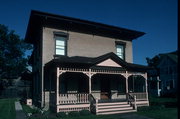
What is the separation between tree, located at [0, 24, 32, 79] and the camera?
47219 millimetres

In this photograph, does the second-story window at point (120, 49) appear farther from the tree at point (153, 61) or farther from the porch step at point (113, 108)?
the tree at point (153, 61)

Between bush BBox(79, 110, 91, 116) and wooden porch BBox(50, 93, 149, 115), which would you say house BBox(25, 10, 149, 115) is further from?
bush BBox(79, 110, 91, 116)

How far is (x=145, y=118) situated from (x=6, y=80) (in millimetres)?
44967

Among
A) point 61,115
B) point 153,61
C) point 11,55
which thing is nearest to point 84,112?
point 61,115

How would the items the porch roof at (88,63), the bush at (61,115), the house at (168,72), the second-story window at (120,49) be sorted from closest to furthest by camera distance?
the bush at (61,115) < the porch roof at (88,63) < the second-story window at (120,49) < the house at (168,72)

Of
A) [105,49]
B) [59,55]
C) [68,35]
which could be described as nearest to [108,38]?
[105,49]

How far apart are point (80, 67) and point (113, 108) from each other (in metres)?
4.24

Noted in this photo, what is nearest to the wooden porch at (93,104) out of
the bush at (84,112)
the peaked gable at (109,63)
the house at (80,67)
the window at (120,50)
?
the house at (80,67)

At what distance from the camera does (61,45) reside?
59.2ft

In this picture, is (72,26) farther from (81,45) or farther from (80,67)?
(80,67)

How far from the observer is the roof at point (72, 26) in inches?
683

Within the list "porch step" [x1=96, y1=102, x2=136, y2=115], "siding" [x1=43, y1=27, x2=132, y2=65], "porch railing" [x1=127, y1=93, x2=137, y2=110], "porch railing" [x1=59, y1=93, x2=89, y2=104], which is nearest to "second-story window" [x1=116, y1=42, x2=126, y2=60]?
"siding" [x1=43, y1=27, x2=132, y2=65]

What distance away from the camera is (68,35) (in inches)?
725

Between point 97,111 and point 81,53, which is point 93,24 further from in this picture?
point 97,111
